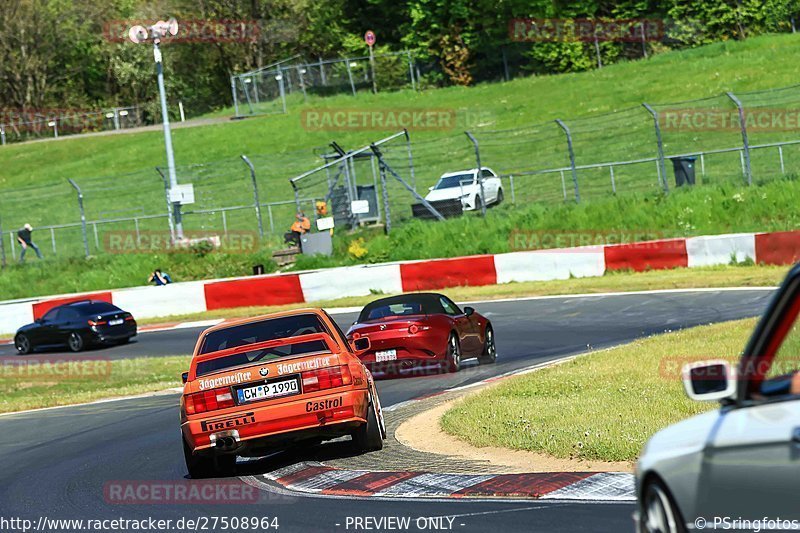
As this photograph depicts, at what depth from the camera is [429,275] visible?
29.8 meters

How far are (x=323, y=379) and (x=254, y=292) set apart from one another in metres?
21.2

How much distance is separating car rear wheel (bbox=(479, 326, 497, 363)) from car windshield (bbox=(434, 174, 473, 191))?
19.2 metres

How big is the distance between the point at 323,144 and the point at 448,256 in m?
25.4

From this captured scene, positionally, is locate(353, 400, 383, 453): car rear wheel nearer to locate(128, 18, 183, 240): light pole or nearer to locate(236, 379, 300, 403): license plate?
locate(236, 379, 300, 403): license plate

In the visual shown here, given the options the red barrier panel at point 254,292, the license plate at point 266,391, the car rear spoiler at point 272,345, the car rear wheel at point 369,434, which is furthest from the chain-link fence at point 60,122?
the license plate at point 266,391

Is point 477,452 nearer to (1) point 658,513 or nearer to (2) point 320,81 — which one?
(1) point 658,513

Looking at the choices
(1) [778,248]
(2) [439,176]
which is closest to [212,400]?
(1) [778,248]

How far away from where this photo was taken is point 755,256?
1037 inches

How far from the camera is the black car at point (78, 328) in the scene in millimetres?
27500

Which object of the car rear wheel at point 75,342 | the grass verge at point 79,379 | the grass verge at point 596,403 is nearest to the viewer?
the grass verge at point 596,403

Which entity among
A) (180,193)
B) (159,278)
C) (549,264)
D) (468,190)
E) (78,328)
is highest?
(180,193)

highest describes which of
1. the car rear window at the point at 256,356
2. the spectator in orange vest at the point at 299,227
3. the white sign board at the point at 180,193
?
the white sign board at the point at 180,193

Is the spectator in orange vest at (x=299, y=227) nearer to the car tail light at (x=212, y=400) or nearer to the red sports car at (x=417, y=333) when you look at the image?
the red sports car at (x=417, y=333)

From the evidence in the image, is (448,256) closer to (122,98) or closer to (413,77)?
(413,77)
